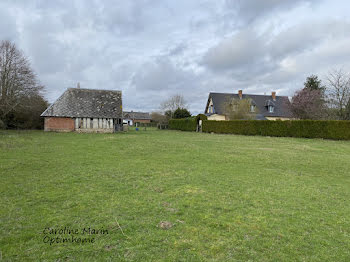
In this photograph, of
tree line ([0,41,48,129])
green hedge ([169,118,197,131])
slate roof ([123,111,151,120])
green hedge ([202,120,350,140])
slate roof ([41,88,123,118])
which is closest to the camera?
green hedge ([202,120,350,140])

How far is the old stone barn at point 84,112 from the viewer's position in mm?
27000

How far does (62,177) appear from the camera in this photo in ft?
19.8

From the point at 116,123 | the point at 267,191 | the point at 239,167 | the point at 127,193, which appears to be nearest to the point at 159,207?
the point at 127,193

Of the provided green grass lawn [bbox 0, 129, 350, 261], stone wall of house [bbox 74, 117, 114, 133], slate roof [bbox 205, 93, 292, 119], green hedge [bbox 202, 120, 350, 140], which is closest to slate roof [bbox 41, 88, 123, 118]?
stone wall of house [bbox 74, 117, 114, 133]

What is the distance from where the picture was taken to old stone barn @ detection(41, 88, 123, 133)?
27.0 meters

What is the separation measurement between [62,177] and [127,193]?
7.64ft

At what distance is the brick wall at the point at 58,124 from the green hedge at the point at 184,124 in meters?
18.0

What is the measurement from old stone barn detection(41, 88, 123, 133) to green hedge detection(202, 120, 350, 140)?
44.1 feet

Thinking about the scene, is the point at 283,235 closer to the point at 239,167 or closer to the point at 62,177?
the point at 239,167

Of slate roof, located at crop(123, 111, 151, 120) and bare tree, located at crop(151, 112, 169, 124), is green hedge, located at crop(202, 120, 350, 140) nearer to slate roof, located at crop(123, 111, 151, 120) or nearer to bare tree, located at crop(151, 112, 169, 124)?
bare tree, located at crop(151, 112, 169, 124)

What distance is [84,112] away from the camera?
27984 millimetres

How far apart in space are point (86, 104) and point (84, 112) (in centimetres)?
158

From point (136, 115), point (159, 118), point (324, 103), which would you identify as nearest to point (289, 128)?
A: point (324, 103)

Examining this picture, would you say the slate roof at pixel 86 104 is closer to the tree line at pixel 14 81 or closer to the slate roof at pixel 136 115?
the tree line at pixel 14 81
